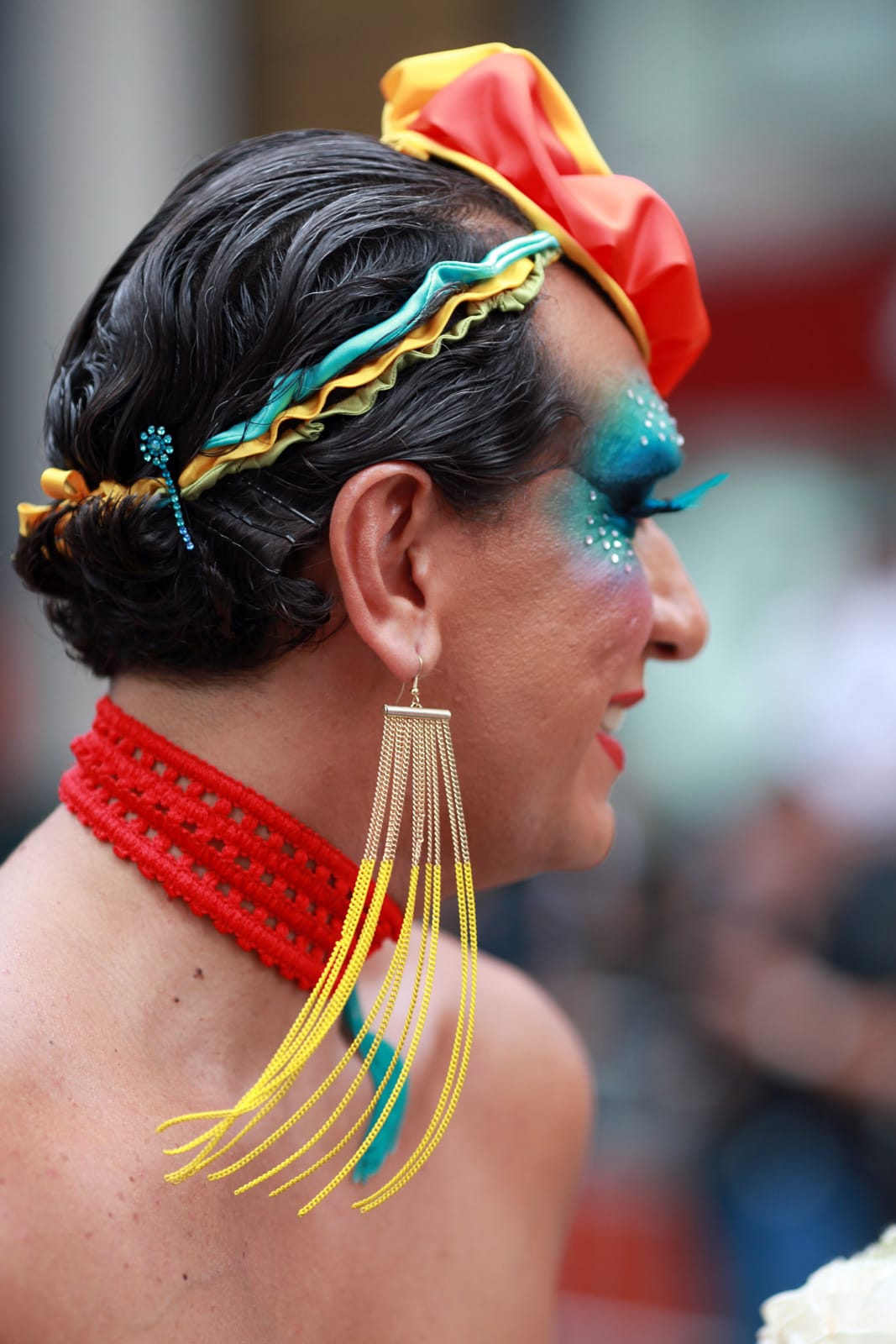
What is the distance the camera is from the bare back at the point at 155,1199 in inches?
50.1

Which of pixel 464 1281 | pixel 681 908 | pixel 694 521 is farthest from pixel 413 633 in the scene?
pixel 694 521

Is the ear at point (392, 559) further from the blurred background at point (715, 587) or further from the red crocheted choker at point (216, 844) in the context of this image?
the blurred background at point (715, 587)

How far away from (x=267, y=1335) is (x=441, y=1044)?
564 millimetres

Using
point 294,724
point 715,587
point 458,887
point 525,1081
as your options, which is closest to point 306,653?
point 294,724

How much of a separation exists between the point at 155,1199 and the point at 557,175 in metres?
1.25

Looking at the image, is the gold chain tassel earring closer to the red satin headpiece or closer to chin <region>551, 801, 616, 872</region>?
chin <region>551, 801, 616, 872</region>

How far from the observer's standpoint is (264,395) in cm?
142

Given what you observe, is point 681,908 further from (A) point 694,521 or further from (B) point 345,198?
(B) point 345,198

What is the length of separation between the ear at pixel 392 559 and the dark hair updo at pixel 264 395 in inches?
1.1

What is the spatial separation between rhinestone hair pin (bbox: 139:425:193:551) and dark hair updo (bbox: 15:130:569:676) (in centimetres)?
1

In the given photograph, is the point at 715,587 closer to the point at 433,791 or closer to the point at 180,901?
the point at 433,791

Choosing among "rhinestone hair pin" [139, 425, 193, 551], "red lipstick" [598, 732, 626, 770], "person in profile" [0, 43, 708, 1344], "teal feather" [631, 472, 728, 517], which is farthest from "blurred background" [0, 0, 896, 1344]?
"rhinestone hair pin" [139, 425, 193, 551]

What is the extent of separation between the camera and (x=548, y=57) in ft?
22.0

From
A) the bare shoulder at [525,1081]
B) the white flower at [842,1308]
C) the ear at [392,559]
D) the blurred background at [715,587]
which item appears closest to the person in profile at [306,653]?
the ear at [392,559]
